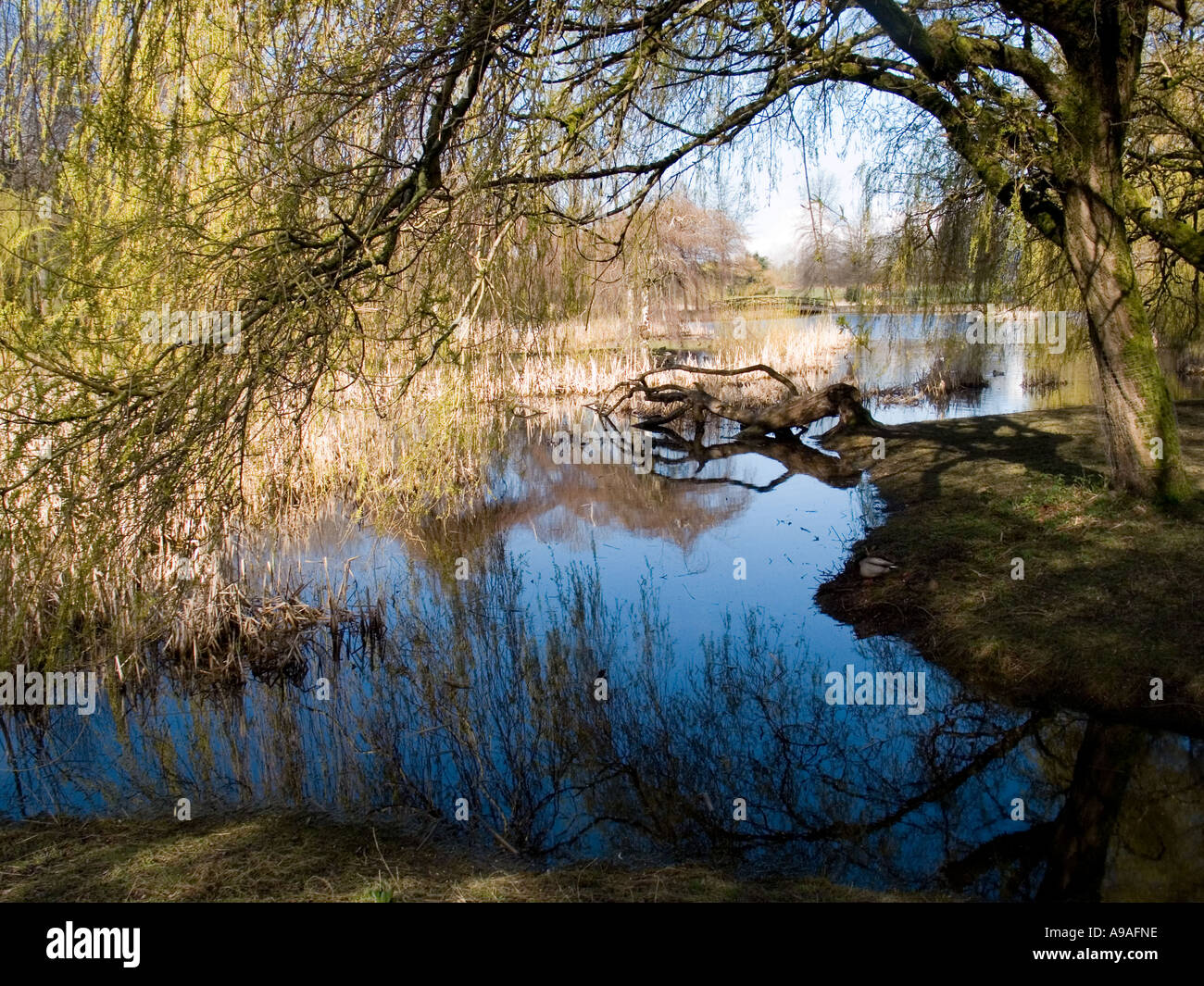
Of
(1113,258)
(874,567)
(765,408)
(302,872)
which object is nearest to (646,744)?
(302,872)

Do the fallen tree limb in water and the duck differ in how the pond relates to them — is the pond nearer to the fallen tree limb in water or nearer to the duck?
the duck

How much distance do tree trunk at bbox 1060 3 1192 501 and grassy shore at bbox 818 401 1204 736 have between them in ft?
1.36

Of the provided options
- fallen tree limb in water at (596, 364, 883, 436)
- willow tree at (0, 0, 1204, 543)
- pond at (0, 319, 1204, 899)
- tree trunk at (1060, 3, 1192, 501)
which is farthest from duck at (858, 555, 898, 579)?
fallen tree limb in water at (596, 364, 883, 436)

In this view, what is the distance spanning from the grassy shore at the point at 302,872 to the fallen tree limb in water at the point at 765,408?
34.0 feet

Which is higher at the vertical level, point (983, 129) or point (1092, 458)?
point (983, 129)

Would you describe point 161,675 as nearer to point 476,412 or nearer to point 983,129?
point 476,412

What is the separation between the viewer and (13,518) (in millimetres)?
3363

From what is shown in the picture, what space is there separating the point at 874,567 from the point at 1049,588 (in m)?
1.52

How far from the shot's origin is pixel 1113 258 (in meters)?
6.50

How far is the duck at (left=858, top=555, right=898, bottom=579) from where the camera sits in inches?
295

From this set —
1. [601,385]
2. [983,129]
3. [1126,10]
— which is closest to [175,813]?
[983,129]

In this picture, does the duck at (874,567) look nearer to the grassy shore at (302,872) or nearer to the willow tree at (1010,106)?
the willow tree at (1010,106)

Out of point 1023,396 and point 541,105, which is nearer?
point 541,105
